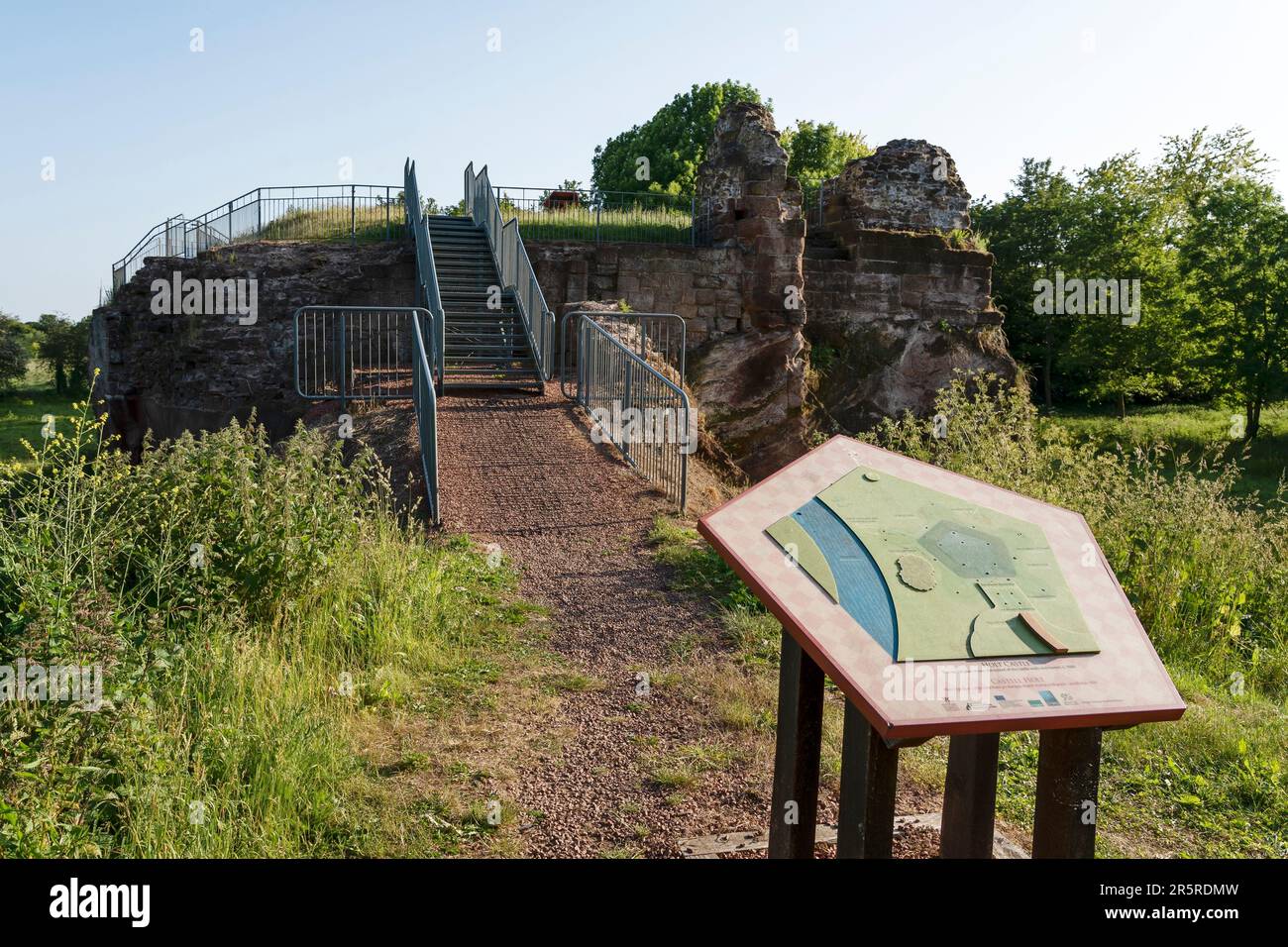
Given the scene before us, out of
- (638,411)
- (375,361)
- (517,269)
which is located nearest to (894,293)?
(517,269)

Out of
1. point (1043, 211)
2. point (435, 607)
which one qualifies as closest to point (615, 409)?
point (435, 607)

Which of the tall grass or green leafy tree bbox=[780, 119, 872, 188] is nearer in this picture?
the tall grass

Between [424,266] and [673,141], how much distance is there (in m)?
28.1

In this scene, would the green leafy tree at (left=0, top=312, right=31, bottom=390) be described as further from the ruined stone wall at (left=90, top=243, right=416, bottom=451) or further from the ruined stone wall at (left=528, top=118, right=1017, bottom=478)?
the ruined stone wall at (left=528, top=118, right=1017, bottom=478)

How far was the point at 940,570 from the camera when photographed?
329 cm

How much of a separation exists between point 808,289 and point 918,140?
409 cm

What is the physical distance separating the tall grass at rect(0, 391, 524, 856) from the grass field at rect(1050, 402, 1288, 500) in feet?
54.5

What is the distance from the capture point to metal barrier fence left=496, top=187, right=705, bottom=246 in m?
18.2

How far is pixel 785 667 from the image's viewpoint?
3590 mm

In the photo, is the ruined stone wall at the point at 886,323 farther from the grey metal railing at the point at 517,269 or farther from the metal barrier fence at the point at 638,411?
the metal barrier fence at the point at 638,411

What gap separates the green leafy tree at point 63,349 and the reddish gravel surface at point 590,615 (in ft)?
135

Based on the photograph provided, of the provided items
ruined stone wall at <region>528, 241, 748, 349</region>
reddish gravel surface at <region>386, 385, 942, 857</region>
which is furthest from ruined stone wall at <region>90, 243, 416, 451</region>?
reddish gravel surface at <region>386, 385, 942, 857</region>
